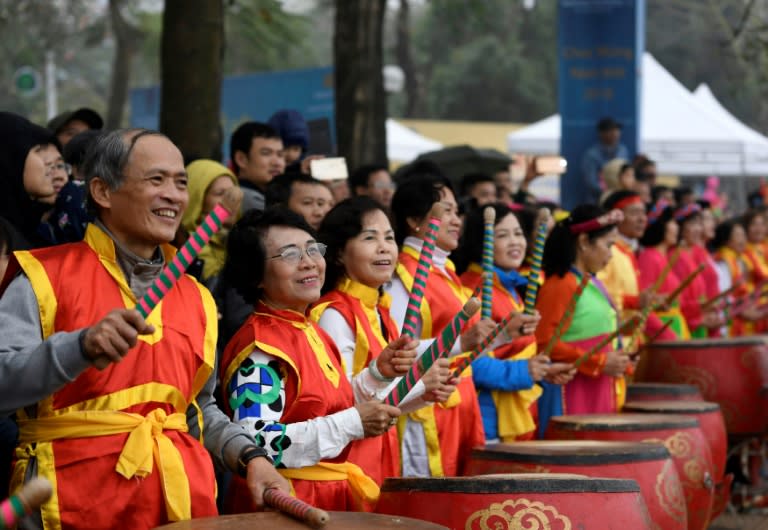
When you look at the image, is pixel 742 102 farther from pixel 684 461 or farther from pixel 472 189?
pixel 684 461

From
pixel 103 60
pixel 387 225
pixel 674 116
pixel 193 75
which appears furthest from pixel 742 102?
pixel 387 225

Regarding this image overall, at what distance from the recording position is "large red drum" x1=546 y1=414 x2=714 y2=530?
4.88 m

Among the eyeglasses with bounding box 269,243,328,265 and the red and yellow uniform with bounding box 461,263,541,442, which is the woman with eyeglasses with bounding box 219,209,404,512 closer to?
the eyeglasses with bounding box 269,243,328,265

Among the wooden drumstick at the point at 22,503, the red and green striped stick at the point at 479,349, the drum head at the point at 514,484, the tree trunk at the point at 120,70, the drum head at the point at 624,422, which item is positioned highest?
the tree trunk at the point at 120,70

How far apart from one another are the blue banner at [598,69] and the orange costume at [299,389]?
8.10 meters

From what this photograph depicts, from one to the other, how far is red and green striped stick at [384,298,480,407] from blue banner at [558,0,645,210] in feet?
27.0

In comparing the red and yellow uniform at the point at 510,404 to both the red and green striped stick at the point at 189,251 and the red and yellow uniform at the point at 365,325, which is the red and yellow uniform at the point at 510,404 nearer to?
the red and yellow uniform at the point at 365,325

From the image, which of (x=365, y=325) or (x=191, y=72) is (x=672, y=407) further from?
(x=191, y=72)

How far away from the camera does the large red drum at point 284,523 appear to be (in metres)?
2.82

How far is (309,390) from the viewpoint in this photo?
3.61 meters

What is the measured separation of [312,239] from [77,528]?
1.25 m

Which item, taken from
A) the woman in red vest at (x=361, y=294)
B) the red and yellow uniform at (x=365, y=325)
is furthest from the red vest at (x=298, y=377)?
the red and yellow uniform at (x=365, y=325)

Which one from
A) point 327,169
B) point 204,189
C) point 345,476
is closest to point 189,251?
point 345,476

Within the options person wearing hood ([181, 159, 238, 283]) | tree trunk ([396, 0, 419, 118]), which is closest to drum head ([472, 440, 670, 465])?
person wearing hood ([181, 159, 238, 283])
